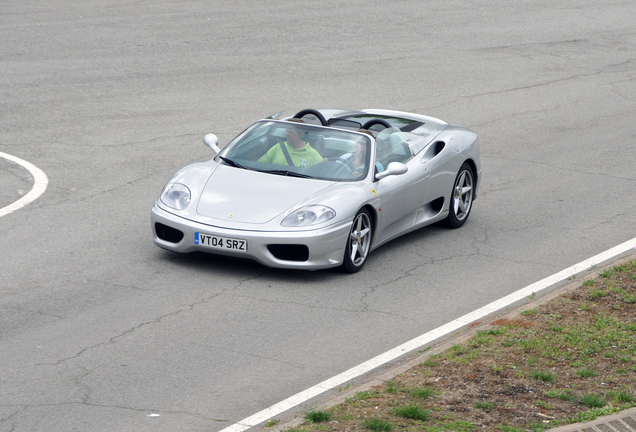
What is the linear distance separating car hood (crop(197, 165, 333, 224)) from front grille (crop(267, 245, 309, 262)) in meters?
0.28

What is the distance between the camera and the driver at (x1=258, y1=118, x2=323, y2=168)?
375 inches

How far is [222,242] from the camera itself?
8484mm

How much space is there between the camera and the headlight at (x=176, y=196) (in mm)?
8922

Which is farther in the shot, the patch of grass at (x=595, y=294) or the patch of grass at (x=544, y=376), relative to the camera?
the patch of grass at (x=595, y=294)

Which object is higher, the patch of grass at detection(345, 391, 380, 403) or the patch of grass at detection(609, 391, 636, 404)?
the patch of grass at detection(345, 391, 380, 403)

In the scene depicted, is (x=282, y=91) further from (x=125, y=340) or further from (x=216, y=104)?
(x=125, y=340)

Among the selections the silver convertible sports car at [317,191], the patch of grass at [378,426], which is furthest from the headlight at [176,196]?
the patch of grass at [378,426]

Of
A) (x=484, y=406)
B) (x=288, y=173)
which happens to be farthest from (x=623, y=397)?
(x=288, y=173)

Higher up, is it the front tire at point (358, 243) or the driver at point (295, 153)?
the driver at point (295, 153)

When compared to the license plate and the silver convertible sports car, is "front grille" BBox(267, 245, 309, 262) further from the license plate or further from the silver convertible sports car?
the license plate

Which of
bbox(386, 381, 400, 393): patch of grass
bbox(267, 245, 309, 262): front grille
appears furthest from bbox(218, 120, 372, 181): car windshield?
bbox(386, 381, 400, 393): patch of grass

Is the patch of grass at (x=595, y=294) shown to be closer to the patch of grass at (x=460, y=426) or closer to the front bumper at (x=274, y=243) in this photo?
the front bumper at (x=274, y=243)

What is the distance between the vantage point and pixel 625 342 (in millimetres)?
7168

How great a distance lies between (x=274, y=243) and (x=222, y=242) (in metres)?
0.47
